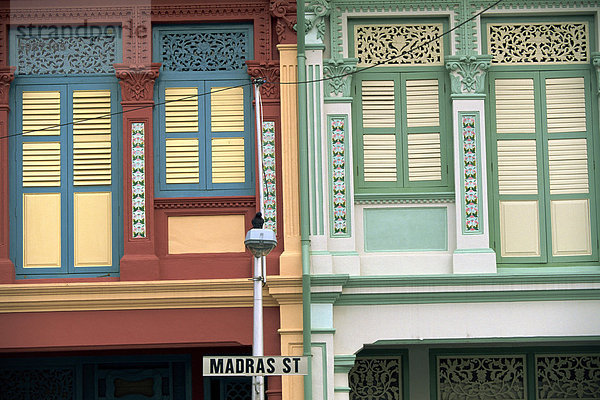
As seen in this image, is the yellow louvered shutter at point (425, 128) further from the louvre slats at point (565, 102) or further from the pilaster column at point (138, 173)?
the pilaster column at point (138, 173)

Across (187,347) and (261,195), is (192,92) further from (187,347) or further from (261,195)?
(187,347)

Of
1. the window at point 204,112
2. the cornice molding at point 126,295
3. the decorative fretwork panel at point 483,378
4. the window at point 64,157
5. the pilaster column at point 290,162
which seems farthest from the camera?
the decorative fretwork panel at point 483,378

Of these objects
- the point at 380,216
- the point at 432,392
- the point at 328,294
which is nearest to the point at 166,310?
the point at 328,294

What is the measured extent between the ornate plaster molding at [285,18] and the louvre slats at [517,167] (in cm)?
300

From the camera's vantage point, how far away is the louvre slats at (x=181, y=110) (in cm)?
1405

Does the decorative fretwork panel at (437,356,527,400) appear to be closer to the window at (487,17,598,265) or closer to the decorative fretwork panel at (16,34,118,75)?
the window at (487,17,598,265)

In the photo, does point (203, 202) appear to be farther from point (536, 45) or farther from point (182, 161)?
point (536, 45)

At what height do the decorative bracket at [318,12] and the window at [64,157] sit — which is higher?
the decorative bracket at [318,12]

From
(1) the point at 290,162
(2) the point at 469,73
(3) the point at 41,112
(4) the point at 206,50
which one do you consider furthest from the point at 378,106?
(3) the point at 41,112

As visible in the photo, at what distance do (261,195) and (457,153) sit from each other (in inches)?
107

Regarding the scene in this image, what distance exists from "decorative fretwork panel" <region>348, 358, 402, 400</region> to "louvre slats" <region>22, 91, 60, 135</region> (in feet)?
16.5

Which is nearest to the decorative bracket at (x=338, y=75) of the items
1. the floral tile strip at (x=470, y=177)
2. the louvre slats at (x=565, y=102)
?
the floral tile strip at (x=470, y=177)

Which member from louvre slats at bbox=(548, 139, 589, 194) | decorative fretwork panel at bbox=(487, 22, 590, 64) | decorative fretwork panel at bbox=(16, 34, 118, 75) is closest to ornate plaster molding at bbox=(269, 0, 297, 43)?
decorative fretwork panel at bbox=(16, 34, 118, 75)

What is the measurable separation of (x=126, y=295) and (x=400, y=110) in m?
4.14
